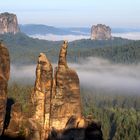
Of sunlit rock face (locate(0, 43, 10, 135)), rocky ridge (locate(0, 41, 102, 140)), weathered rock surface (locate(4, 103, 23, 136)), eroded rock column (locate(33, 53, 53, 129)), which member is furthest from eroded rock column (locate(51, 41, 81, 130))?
sunlit rock face (locate(0, 43, 10, 135))

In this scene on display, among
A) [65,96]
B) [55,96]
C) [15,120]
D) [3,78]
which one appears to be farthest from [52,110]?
[3,78]

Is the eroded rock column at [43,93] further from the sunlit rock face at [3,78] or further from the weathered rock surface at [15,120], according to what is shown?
the sunlit rock face at [3,78]

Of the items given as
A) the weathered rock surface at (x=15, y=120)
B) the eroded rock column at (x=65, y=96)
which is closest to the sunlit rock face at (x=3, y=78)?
the weathered rock surface at (x=15, y=120)

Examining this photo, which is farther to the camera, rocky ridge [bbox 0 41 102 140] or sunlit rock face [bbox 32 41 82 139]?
sunlit rock face [bbox 32 41 82 139]

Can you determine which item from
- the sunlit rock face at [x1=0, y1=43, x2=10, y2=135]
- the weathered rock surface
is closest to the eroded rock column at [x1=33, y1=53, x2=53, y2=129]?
the weathered rock surface

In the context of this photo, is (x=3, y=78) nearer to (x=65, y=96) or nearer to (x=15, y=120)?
(x=15, y=120)

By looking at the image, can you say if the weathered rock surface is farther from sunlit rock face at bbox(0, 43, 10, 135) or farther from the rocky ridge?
sunlit rock face at bbox(0, 43, 10, 135)

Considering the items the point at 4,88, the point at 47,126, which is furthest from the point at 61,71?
the point at 4,88

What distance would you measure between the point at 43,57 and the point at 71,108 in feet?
32.4

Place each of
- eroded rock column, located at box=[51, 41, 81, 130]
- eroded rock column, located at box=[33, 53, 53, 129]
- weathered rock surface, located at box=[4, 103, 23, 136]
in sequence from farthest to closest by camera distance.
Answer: eroded rock column, located at box=[51, 41, 81, 130], eroded rock column, located at box=[33, 53, 53, 129], weathered rock surface, located at box=[4, 103, 23, 136]

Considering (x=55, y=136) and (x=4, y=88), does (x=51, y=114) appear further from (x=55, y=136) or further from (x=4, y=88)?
(x=4, y=88)

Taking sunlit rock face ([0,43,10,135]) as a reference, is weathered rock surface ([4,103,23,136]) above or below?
below

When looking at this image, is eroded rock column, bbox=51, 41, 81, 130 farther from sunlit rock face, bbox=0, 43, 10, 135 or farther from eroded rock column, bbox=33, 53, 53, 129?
sunlit rock face, bbox=0, 43, 10, 135

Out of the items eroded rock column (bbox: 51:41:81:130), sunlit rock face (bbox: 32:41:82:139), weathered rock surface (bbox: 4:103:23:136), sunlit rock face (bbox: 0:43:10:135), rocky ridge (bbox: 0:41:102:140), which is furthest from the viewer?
eroded rock column (bbox: 51:41:81:130)
